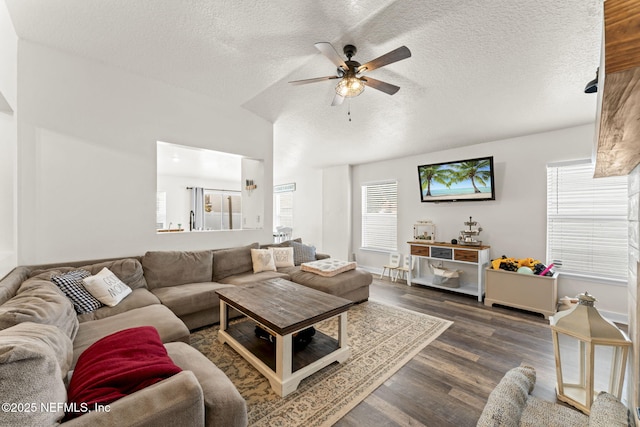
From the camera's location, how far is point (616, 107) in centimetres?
58

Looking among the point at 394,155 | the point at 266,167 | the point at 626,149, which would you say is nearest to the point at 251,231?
the point at 266,167

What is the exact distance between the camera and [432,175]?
14.8 feet

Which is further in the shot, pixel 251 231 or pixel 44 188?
pixel 251 231

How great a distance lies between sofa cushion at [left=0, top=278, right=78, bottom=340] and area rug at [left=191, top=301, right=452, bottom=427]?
3.44 feet

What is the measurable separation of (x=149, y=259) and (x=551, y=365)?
13.3 feet

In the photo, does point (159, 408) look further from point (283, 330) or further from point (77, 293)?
point (77, 293)

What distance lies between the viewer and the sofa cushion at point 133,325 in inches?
70.1

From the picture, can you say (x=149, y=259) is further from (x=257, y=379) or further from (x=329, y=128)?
(x=329, y=128)

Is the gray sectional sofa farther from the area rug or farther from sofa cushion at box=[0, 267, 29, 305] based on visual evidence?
the area rug

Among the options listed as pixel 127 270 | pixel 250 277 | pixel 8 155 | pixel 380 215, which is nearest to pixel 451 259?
pixel 380 215

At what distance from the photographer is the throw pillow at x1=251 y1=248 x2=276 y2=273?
11.9ft

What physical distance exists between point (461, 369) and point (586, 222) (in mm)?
2914

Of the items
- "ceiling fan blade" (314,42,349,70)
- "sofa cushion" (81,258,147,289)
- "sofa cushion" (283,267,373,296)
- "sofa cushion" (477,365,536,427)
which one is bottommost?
"sofa cushion" (283,267,373,296)

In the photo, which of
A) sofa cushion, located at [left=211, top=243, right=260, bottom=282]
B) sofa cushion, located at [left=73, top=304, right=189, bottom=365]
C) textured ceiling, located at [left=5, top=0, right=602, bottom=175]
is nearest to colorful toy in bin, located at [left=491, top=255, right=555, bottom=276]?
textured ceiling, located at [left=5, top=0, right=602, bottom=175]
